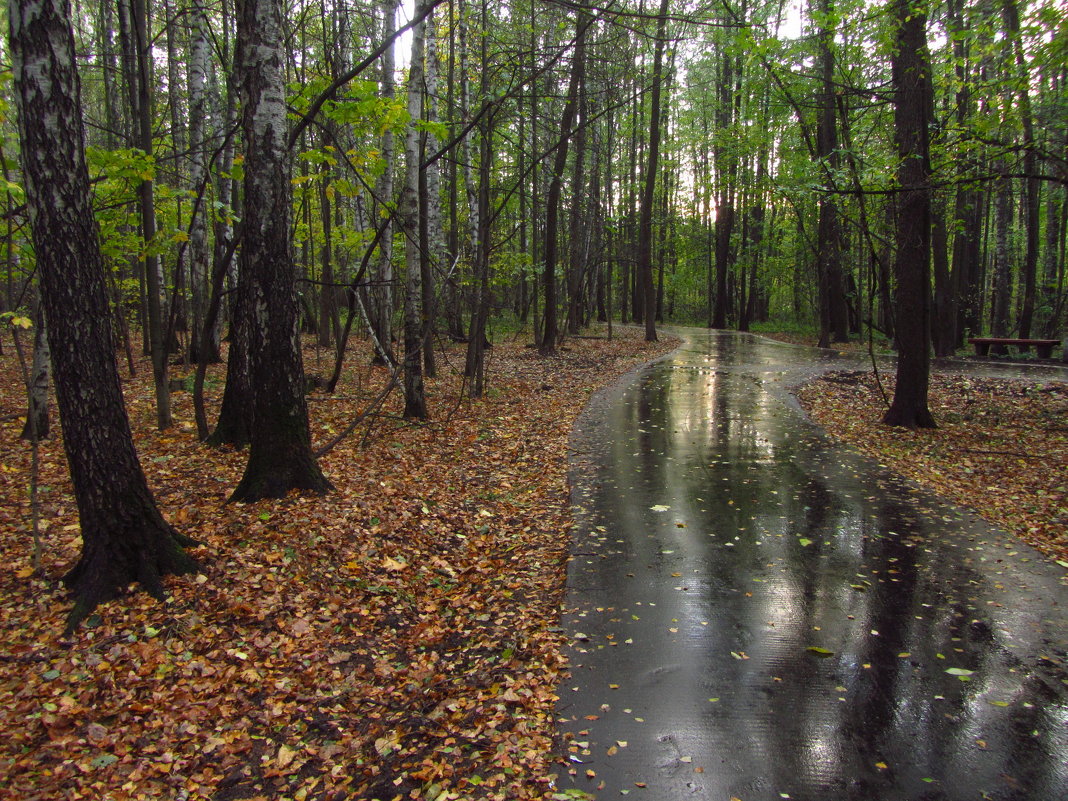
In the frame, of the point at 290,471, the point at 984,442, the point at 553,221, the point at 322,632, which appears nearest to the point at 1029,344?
the point at 984,442

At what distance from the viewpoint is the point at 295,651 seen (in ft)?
13.5

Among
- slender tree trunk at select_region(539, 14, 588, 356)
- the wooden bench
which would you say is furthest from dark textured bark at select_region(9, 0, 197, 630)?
the wooden bench

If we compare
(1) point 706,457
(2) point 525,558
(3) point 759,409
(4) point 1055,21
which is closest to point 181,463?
(2) point 525,558

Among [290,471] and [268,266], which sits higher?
[268,266]

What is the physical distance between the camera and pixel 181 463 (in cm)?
707

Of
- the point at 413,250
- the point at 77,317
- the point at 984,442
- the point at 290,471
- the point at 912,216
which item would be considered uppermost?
the point at 912,216

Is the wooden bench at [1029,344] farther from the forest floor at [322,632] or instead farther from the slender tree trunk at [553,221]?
the slender tree trunk at [553,221]

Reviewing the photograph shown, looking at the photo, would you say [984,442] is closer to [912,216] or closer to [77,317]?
[912,216]

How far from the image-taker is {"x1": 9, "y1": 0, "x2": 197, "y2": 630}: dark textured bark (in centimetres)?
377

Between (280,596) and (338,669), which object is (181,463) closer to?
(280,596)

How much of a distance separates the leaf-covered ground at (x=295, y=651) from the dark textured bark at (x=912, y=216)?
658 cm

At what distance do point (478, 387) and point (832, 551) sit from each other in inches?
311

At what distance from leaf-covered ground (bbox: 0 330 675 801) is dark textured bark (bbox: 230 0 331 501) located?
0.45 metres

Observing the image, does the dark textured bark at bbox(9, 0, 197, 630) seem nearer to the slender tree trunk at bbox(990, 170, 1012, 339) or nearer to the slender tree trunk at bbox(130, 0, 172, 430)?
the slender tree trunk at bbox(130, 0, 172, 430)
